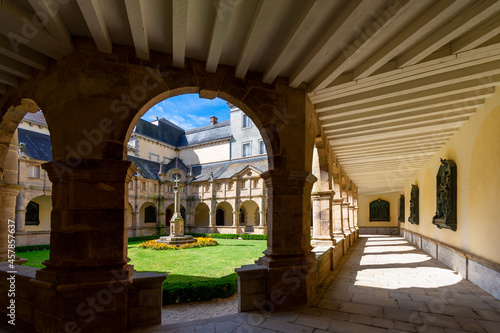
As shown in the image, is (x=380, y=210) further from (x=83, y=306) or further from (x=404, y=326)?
(x=83, y=306)

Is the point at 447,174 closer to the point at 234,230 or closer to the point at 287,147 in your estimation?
the point at 287,147

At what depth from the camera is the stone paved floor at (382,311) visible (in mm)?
3238

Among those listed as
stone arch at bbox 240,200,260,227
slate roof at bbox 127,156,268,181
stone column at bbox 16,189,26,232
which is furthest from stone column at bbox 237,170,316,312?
stone arch at bbox 240,200,260,227

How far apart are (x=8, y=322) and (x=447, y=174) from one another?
28.6 feet

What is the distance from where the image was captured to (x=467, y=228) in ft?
19.8

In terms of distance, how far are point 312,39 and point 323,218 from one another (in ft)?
16.3

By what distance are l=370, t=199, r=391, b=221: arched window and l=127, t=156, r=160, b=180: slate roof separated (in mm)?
19015

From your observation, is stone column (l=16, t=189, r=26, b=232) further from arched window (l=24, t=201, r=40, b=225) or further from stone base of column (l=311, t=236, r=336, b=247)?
stone base of column (l=311, t=236, r=336, b=247)

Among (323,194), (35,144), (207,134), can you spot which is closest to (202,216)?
(207,134)

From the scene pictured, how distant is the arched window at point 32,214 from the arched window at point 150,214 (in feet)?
28.6

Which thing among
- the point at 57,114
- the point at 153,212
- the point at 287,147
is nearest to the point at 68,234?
the point at 57,114

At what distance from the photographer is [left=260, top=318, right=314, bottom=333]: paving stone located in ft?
10.2

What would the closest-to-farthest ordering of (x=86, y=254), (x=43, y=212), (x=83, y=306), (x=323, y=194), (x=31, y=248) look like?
(x=83, y=306) → (x=86, y=254) → (x=323, y=194) → (x=31, y=248) → (x=43, y=212)

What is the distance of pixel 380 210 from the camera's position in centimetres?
2133
